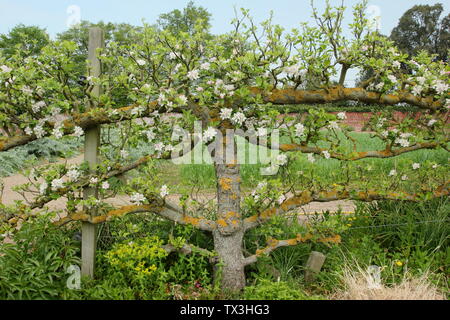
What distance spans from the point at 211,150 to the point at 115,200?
149 inches

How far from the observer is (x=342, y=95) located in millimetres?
3617

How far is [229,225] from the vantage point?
3.40 metres

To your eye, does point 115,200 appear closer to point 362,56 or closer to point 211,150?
point 211,150

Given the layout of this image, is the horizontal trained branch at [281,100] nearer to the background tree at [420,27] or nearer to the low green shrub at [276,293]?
the low green shrub at [276,293]

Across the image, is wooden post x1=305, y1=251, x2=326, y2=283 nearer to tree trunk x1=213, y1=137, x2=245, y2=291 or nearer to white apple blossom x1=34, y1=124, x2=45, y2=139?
tree trunk x1=213, y1=137, x2=245, y2=291

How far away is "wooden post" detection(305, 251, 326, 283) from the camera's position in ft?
11.4

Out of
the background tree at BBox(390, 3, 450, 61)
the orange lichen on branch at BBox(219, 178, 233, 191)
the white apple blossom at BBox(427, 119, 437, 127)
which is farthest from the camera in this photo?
the background tree at BBox(390, 3, 450, 61)

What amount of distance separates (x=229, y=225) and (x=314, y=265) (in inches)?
32.4

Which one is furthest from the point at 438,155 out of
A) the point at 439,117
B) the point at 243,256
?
the point at 243,256

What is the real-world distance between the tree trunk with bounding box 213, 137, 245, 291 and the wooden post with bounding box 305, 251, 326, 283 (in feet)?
1.87

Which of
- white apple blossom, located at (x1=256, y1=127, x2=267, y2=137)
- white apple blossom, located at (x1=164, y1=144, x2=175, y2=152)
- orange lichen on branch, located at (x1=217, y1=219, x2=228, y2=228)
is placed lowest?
orange lichen on branch, located at (x1=217, y1=219, x2=228, y2=228)

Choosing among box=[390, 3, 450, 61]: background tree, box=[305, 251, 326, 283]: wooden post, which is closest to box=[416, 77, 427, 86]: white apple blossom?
box=[305, 251, 326, 283]: wooden post

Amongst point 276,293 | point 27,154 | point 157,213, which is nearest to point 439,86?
point 276,293

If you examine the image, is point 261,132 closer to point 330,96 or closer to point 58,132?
point 330,96
